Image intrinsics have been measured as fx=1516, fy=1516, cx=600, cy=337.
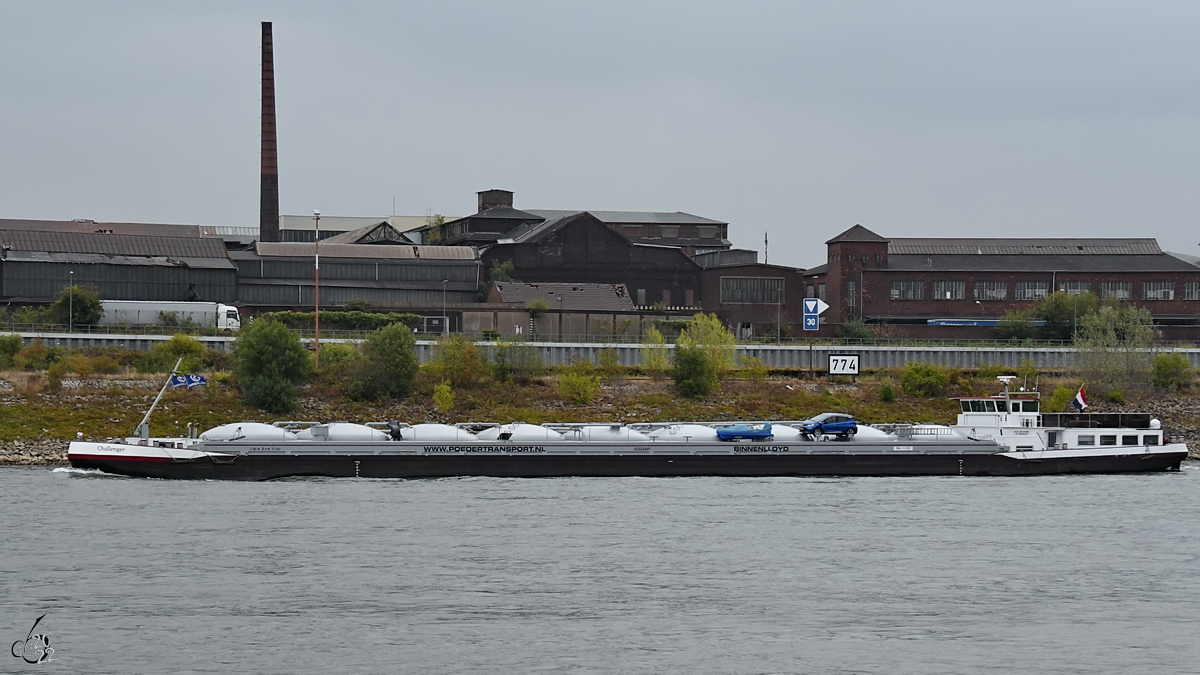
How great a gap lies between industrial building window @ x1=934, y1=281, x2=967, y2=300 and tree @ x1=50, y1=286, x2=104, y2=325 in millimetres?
77558

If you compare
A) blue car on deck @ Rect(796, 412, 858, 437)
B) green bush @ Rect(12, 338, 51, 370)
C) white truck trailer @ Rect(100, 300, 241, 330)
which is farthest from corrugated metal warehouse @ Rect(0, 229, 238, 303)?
blue car on deck @ Rect(796, 412, 858, 437)

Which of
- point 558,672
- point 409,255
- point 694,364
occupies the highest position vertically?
point 409,255

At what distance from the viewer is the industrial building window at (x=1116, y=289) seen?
481 feet

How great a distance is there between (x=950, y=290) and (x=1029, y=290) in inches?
300

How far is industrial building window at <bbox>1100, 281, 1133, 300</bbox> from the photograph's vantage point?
147 meters

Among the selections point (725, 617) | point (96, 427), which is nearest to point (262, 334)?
point (96, 427)

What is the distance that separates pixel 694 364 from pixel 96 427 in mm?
37466

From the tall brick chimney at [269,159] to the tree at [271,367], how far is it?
177 ft

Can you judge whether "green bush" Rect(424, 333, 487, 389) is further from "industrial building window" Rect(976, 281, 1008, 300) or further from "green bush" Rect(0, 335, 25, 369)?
"industrial building window" Rect(976, 281, 1008, 300)

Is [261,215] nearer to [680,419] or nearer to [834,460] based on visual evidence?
[680,419]

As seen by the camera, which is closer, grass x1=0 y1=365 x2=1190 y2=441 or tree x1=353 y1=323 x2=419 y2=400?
grass x1=0 y1=365 x2=1190 y2=441

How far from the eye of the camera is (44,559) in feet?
134

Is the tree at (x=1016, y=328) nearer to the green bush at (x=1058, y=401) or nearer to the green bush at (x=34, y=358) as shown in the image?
the green bush at (x=1058, y=401)

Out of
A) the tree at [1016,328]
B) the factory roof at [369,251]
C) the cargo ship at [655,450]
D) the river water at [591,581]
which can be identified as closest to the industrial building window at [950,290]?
the tree at [1016,328]
